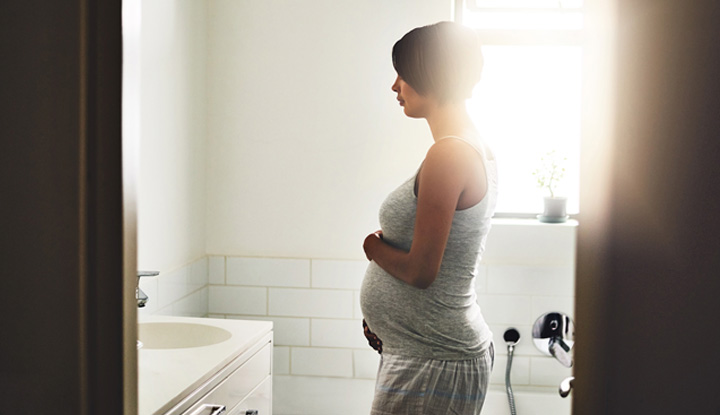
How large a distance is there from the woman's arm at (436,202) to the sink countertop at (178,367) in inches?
16.3

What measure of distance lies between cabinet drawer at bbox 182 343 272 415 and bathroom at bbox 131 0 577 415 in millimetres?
584

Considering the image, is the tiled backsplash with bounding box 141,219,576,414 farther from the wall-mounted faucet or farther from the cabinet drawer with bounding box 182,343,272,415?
the cabinet drawer with bounding box 182,343,272,415

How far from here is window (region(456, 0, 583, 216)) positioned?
2248 mm

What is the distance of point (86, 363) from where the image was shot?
0.40 meters

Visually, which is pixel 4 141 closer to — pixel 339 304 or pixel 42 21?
pixel 42 21

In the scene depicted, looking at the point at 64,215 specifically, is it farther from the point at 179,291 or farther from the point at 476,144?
the point at 179,291

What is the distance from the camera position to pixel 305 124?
2.12m

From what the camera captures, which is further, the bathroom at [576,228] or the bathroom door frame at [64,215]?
the bathroom door frame at [64,215]

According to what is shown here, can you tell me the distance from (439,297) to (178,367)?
1.63 ft

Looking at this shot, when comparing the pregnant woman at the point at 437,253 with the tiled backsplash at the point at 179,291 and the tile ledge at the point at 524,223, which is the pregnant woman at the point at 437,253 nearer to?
the tiled backsplash at the point at 179,291

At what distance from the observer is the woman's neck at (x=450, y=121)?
3.84ft

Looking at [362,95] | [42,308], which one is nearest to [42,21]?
[42,308]

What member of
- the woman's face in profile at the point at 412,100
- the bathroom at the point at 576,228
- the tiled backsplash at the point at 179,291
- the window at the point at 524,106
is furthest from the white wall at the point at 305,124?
the bathroom at the point at 576,228

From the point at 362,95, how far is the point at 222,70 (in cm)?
49
